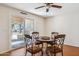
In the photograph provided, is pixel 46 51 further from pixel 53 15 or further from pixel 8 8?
pixel 8 8

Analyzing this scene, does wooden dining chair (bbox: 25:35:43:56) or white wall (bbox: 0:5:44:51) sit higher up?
white wall (bbox: 0:5:44:51)

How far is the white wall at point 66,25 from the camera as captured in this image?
2.60m

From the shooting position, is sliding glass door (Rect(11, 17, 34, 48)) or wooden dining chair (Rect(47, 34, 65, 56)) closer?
sliding glass door (Rect(11, 17, 34, 48))

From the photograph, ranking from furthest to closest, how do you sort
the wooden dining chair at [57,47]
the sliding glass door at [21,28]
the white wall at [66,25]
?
the wooden dining chair at [57,47] → the white wall at [66,25] → the sliding glass door at [21,28]

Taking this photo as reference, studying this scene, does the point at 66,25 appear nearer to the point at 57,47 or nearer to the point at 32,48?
the point at 57,47

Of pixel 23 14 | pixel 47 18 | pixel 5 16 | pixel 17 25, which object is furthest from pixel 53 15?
pixel 5 16

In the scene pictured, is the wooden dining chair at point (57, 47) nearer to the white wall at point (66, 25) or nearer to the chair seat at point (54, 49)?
the chair seat at point (54, 49)

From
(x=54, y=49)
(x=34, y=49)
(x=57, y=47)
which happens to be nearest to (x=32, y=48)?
(x=34, y=49)

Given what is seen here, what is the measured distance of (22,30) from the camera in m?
2.44

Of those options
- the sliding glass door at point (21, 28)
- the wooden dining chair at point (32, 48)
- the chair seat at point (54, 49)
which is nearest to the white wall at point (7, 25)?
the sliding glass door at point (21, 28)

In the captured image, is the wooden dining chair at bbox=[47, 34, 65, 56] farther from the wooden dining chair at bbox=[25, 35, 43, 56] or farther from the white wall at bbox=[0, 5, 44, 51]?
the white wall at bbox=[0, 5, 44, 51]

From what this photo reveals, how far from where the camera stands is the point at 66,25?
2711 mm

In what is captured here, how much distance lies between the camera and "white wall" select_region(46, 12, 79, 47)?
2600mm

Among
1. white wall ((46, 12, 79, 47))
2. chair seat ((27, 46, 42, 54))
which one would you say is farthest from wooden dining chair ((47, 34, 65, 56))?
chair seat ((27, 46, 42, 54))
